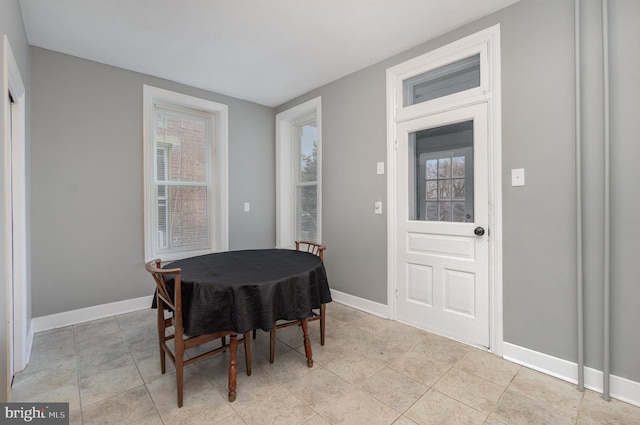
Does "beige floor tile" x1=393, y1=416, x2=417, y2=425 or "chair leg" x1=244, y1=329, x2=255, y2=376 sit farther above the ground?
"chair leg" x1=244, y1=329, x2=255, y2=376

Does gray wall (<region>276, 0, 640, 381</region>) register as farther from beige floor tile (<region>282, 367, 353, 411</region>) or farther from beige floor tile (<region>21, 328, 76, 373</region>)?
beige floor tile (<region>21, 328, 76, 373</region>)

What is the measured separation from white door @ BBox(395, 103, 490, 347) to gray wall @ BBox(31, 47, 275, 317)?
283 cm

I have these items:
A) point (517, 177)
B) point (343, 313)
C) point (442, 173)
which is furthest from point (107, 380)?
point (517, 177)

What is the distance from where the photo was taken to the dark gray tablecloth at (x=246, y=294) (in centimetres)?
166

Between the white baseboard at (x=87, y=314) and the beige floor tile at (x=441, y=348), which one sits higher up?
the white baseboard at (x=87, y=314)

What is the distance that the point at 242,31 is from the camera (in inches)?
94.9

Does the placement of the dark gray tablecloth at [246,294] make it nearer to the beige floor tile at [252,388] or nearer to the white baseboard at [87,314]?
the beige floor tile at [252,388]

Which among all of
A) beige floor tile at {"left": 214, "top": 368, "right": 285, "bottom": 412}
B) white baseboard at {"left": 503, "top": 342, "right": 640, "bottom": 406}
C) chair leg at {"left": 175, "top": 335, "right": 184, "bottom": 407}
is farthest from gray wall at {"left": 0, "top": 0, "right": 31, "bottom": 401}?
white baseboard at {"left": 503, "top": 342, "right": 640, "bottom": 406}

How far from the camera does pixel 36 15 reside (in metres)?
2.20

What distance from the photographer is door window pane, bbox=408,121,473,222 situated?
7.84 feet

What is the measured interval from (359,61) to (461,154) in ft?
4.72

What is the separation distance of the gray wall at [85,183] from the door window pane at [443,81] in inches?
104

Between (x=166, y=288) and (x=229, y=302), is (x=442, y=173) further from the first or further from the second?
(x=166, y=288)

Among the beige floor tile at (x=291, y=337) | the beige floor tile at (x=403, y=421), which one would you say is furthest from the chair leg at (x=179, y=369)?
the beige floor tile at (x=403, y=421)
